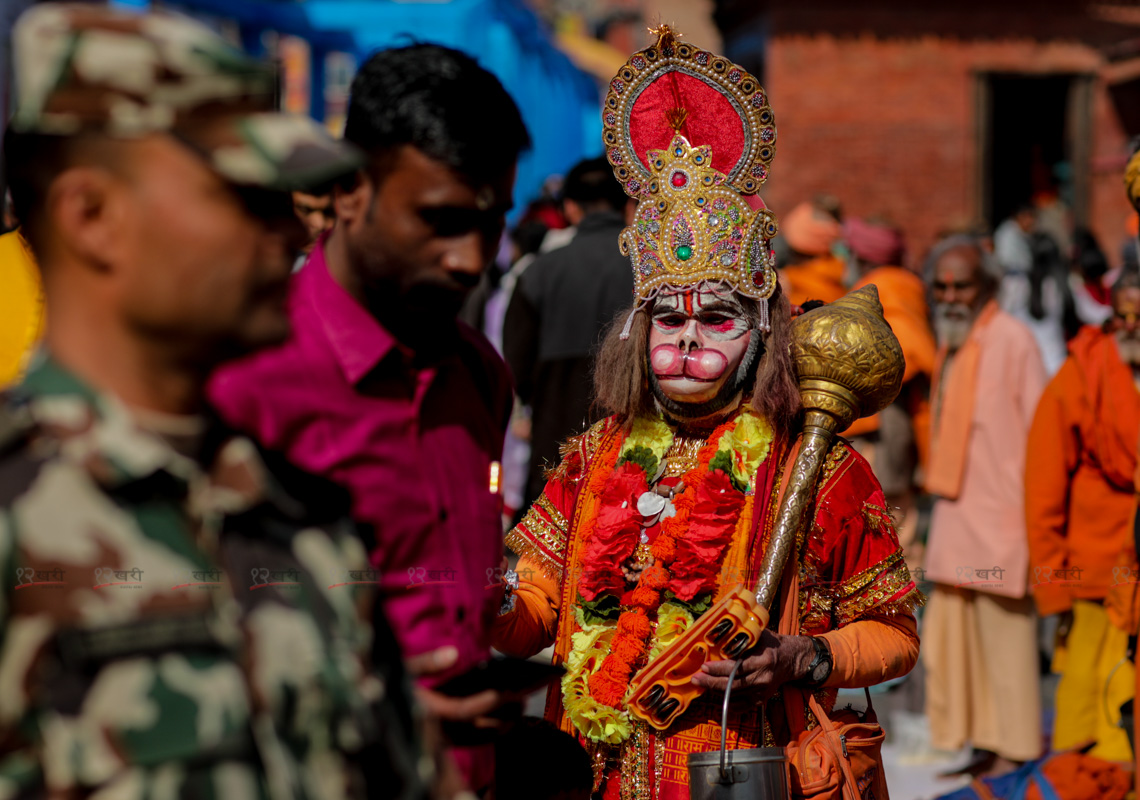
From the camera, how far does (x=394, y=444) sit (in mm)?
2092

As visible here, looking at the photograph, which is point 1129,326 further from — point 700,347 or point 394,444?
point 394,444

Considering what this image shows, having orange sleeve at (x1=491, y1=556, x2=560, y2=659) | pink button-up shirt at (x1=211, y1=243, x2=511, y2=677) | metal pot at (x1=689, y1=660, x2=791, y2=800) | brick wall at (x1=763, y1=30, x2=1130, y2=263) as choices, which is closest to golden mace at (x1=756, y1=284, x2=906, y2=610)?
metal pot at (x1=689, y1=660, x2=791, y2=800)

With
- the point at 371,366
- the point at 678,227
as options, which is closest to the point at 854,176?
the point at 678,227

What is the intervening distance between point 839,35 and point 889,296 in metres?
14.6

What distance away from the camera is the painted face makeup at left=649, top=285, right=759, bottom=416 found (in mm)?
3178

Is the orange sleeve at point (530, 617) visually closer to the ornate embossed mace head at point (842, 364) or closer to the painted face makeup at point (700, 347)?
the painted face makeup at point (700, 347)

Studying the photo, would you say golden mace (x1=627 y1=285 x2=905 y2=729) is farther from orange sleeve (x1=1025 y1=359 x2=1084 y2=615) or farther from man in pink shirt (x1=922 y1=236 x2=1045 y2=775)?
man in pink shirt (x1=922 y1=236 x2=1045 y2=775)

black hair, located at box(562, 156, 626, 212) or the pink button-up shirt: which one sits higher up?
black hair, located at box(562, 156, 626, 212)

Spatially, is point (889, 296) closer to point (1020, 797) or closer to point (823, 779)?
point (1020, 797)

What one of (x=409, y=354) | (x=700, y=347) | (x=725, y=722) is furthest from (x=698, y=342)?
(x=409, y=354)

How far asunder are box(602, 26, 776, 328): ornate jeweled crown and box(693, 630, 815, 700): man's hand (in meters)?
0.78

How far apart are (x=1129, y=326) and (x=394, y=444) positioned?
14.9 feet

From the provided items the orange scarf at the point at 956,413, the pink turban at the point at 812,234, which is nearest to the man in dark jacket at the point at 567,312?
the orange scarf at the point at 956,413

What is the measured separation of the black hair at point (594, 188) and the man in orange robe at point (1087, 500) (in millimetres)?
2111
